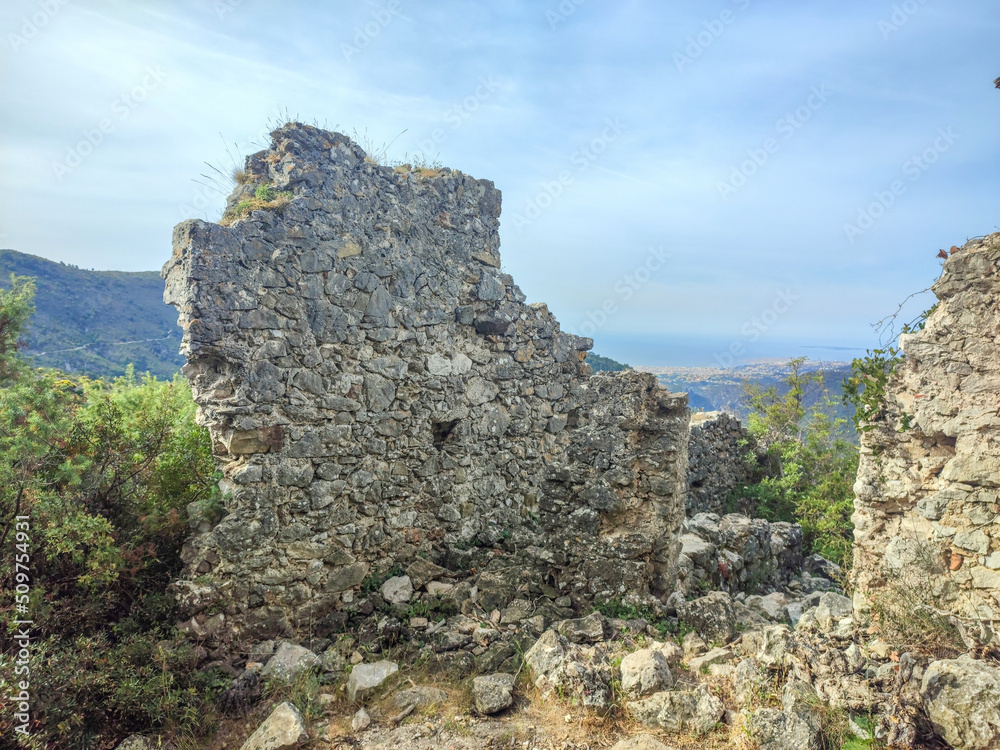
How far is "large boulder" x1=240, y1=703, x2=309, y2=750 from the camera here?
3.62 metres

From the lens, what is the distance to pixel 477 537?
22.4 ft

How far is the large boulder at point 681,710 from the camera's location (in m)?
3.58

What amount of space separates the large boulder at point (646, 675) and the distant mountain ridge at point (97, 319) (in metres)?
20.5

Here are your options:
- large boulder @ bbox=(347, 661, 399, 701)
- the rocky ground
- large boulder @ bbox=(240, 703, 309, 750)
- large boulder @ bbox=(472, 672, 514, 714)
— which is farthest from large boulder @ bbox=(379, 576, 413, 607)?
large boulder @ bbox=(240, 703, 309, 750)

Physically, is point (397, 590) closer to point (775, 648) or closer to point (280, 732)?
point (280, 732)

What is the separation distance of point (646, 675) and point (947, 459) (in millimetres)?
2813

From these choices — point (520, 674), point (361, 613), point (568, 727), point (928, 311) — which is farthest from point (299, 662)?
point (928, 311)

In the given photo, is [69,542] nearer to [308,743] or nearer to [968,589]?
[308,743]

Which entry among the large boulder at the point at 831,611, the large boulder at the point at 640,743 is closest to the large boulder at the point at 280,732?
the large boulder at the point at 640,743

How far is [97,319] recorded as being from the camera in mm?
24672

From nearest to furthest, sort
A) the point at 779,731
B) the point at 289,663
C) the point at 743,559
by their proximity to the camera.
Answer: the point at 779,731
the point at 289,663
the point at 743,559

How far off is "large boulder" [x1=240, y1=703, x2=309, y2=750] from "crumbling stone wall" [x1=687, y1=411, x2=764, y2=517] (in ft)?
27.2

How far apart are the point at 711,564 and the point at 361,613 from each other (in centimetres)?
446

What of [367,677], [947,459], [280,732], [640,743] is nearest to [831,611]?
[947,459]
